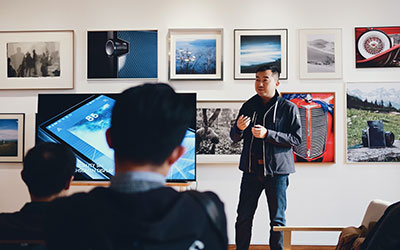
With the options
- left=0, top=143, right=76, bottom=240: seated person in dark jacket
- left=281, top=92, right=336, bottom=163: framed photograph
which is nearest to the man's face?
left=281, top=92, right=336, bottom=163: framed photograph

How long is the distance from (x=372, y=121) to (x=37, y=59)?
3.43 metres

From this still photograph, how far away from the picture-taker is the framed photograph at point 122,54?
13.7 ft

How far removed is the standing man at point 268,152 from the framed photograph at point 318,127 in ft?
2.79

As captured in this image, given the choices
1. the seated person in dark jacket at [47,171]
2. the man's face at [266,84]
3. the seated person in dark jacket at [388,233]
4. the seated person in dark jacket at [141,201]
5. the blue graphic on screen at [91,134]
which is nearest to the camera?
the seated person in dark jacket at [141,201]

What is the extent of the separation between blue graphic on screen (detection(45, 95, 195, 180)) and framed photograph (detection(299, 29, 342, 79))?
1.38 m

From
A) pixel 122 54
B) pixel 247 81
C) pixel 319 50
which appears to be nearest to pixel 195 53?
pixel 247 81

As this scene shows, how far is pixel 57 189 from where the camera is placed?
57.4 inches

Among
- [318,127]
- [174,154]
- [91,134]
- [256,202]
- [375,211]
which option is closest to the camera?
[174,154]

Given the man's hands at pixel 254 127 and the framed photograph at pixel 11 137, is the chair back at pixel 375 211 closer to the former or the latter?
the man's hands at pixel 254 127

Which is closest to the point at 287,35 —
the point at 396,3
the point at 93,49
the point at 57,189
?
the point at 396,3

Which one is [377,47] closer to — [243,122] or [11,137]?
[243,122]

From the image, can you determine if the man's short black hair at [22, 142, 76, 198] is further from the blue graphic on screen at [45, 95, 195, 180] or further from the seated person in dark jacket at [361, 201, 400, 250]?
the blue graphic on screen at [45, 95, 195, 180]

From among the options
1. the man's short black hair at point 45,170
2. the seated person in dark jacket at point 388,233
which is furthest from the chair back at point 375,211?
the man's short black hair at point 45,170

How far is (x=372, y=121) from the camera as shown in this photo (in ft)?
13.4
